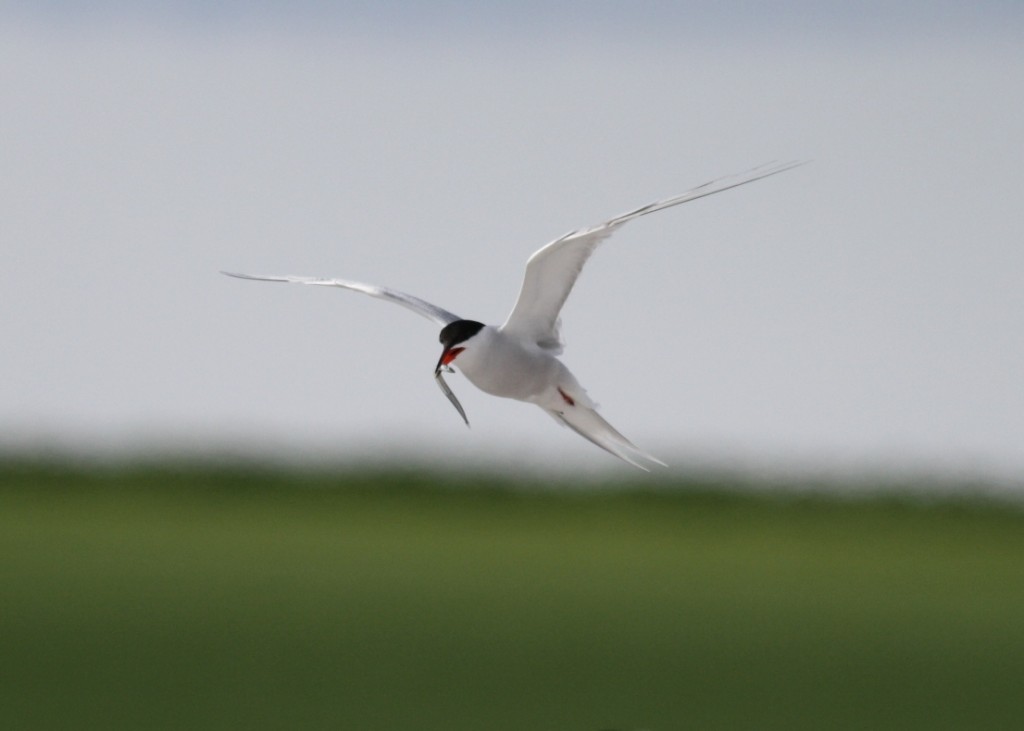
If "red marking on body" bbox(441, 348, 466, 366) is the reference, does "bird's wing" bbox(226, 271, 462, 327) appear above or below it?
above

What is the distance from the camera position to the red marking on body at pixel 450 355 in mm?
2889

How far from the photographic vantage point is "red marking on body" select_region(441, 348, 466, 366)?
9.48 ft

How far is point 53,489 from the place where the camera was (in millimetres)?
21219

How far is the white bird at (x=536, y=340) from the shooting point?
9.44 ft

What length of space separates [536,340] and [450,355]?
83 centimetres

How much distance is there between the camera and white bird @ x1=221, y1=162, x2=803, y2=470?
2.88 m

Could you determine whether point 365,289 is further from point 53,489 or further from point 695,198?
point 53,489

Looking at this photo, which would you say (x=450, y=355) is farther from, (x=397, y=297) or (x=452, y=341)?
(x=397, y=297)

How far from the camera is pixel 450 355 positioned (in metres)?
2.91

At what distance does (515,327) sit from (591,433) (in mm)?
416

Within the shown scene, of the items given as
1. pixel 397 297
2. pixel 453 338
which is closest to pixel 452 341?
pixel 453 338

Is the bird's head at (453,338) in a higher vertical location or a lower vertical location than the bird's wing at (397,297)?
lower

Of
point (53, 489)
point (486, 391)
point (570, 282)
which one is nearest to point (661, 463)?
point (486, 391)

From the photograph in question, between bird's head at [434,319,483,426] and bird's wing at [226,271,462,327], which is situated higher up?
bird's wing at [226,271,462,327]
